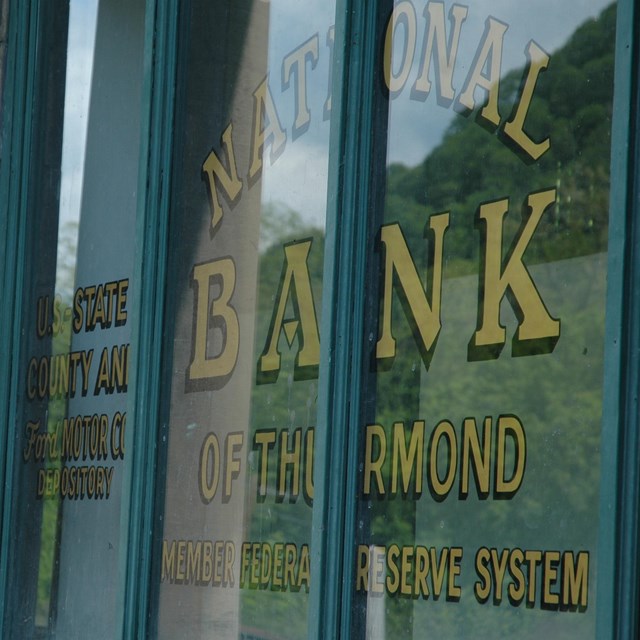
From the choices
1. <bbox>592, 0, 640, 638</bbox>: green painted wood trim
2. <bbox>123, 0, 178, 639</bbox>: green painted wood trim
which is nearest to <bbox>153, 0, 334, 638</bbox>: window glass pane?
<bbox>123, 0, 178, 639</bbox>: green painted wood trim

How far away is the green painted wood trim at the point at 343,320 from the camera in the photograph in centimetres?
324

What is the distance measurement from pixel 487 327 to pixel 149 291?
5.19 ft

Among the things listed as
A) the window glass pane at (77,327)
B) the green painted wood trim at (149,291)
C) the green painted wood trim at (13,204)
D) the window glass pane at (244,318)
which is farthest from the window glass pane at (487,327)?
the green painted wood trim at (13,204)

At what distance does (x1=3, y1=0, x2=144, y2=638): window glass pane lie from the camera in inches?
174

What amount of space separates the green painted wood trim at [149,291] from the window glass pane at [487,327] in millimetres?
1057

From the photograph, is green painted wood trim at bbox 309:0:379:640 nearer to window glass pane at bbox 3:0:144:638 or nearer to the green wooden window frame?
the green wooden window frame

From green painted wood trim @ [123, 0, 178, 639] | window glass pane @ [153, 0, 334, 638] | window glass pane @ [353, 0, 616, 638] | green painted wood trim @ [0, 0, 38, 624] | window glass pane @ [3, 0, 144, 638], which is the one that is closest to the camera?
window glass pane @ [353, 0, 616, 638]

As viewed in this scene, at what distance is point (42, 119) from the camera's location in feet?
16.7

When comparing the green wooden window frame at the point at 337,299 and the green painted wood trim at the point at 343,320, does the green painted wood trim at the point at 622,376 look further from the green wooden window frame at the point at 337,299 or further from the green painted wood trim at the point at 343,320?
the green painted wood trim at the point at 343,320

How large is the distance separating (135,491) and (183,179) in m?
0.98

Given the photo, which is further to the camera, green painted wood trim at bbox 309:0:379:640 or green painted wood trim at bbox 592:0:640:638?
green painted wood trim at bbox 309:0:379:640

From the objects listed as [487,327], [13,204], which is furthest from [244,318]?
[13,204]

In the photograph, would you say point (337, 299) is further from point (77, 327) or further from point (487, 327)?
point (77, 327)

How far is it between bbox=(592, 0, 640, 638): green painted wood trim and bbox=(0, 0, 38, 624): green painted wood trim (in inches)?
117
